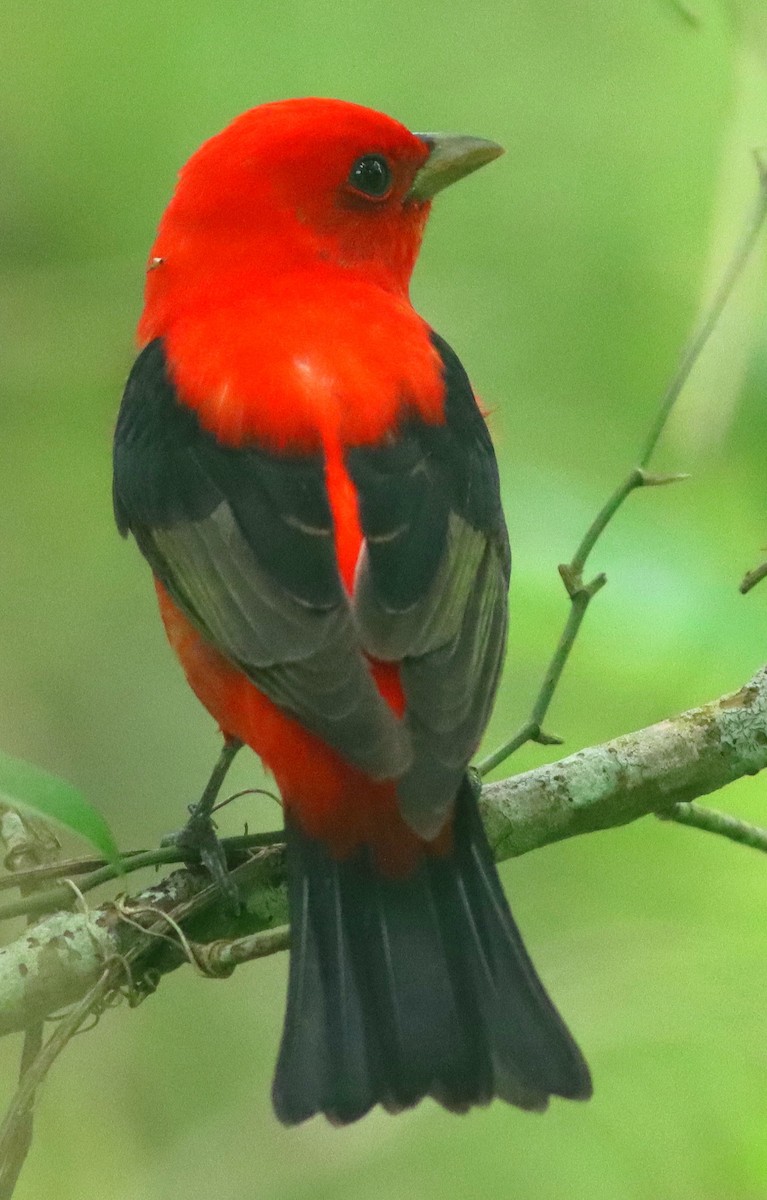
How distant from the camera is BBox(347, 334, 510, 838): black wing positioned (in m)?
3.30

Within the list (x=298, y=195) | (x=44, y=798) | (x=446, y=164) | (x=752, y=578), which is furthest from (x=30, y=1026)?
(x=446, y=164)

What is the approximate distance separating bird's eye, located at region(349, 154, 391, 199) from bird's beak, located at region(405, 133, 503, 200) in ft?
0.33

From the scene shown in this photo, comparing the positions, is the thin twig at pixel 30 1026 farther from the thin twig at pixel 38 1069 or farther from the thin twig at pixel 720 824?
the thin twig at pixel 720 824

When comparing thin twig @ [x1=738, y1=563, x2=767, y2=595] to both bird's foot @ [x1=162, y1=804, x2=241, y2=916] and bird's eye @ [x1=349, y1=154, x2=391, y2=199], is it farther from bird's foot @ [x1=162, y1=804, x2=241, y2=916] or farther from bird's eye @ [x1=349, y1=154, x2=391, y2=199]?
bird's eye @ [x1=349, y1=154, x2=391, y2=199]

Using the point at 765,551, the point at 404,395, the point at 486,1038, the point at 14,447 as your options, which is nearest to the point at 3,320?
the point at 14,447

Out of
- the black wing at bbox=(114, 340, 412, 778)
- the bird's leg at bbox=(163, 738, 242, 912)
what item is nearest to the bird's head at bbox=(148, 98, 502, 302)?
the black wing at bbox=(114, 340, 412, 778)

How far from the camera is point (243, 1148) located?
455 centimetres

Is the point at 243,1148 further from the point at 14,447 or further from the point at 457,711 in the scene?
the point at 14,447

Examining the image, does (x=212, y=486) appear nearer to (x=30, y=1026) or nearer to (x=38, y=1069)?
(x=30, y=1026)

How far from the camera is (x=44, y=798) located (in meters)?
2.23

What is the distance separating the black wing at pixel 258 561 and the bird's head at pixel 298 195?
603 millimetres

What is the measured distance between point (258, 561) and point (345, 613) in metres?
0.28

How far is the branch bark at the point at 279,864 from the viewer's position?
10.7ft

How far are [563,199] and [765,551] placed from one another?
2.77 meters
